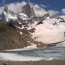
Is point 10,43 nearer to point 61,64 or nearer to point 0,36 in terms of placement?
point 0,36

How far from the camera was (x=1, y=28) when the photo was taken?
19912cm

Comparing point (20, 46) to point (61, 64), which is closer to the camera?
point (61, 64)

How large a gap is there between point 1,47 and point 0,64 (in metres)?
114

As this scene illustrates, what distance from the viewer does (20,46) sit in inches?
7859

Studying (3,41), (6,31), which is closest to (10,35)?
(6,31)

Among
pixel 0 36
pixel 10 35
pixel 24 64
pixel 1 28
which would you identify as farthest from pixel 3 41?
pixel 24 64

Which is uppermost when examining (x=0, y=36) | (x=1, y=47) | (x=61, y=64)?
(x=0, y=36)

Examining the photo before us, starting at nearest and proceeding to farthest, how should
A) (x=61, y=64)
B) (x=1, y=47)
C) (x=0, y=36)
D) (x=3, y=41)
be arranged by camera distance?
(x=61, y=64)
(x=1, y=47)
(x=3, y=41)
(x=0, y=36)

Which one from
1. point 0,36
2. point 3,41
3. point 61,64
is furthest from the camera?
point 0,36

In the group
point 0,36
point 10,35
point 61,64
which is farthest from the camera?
point 10,35

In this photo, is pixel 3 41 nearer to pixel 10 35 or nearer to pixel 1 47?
pixel 1 47

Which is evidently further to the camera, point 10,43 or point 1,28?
point 1,28

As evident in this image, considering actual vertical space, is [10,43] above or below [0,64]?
above

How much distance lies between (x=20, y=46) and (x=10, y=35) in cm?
1800
